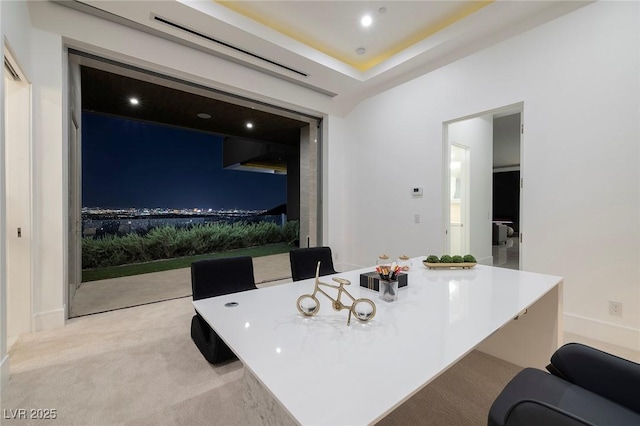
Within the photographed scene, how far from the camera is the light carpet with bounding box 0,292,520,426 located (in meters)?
1.64

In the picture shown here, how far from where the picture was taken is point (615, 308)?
251cm

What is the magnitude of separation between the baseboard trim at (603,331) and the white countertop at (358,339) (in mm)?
1313

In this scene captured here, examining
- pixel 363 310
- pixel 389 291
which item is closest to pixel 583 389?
pixel 389 291

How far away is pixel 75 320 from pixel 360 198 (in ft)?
13.8

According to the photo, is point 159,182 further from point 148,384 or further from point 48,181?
point 148,384

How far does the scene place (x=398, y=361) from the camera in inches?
37.6

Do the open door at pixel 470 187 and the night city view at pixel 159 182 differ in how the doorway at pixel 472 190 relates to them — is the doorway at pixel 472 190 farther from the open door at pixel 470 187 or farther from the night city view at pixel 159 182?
the night city view at pixel 159 182

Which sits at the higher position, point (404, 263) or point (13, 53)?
point (13, 53)

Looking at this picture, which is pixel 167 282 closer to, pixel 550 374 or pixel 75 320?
pixel 75 320

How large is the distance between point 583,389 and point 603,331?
2.02 m

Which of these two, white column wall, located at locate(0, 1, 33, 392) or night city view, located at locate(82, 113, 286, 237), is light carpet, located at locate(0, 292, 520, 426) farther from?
night city view, located at locate(82, 113, 286, 237)

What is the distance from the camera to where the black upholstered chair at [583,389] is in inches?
41.6

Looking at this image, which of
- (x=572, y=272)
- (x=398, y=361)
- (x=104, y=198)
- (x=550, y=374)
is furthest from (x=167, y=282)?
(x=572, y=272)

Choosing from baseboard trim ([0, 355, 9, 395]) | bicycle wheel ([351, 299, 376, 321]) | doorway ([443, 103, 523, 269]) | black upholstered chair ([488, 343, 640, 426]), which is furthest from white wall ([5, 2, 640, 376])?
bicycle wheel ([351, 299, 376, 321])
